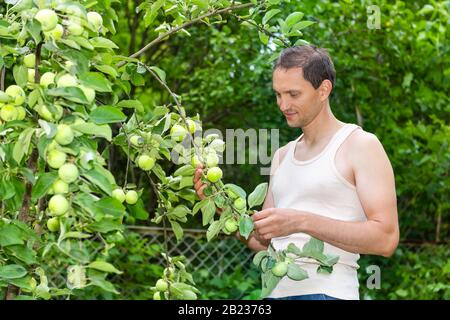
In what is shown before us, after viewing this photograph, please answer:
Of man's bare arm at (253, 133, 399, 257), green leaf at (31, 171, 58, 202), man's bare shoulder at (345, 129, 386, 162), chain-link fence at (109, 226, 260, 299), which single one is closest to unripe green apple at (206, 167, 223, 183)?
man's bare arm at (253, 133, 399, 257)

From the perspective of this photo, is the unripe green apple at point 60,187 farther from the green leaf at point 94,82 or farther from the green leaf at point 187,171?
the green leaf at point 187,171

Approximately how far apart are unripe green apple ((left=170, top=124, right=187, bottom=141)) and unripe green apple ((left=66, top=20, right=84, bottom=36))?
331 millimetres

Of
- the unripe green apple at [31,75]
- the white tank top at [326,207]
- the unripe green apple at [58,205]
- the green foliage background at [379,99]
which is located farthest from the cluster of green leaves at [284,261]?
the green foliage background at [379,99]

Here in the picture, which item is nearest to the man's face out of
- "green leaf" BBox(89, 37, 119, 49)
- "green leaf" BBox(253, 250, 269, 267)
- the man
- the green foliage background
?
the man

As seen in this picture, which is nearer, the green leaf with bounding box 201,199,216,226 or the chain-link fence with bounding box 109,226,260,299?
the green leaf with bounding box 201,199,216,226

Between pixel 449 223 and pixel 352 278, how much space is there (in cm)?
371

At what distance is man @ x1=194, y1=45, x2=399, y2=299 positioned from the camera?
5.49 feet

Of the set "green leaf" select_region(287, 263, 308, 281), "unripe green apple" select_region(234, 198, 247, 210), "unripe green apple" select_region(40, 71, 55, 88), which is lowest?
"green leaf" select_region(287, 263, 308, 281)

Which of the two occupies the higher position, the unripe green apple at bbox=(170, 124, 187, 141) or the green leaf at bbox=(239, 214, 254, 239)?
the unripe green apple at bbox=(170, 124, 187, 141)

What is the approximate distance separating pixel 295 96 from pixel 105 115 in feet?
2.17

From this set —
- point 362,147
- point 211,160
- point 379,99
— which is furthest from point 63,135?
point 379,99

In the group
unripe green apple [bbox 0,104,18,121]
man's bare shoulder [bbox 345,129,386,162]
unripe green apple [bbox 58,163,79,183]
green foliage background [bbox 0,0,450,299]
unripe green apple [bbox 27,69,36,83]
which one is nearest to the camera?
unripe green apple [bbox 58,163,79,183]

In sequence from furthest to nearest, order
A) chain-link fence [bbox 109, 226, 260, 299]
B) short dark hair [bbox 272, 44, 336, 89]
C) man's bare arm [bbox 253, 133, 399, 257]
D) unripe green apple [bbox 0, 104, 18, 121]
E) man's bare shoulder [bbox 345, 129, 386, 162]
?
chain-link fence [bbox 109, 226, 260, 299] → short dark hair [bbox 272, 44, 336, 89] → man's bare shoulder [bbox 345, 129, 386, 162] → man's bare arm [bbox 253, 133, 399, 257] → unripe green apple [bbox 0, 104, 18, 121]

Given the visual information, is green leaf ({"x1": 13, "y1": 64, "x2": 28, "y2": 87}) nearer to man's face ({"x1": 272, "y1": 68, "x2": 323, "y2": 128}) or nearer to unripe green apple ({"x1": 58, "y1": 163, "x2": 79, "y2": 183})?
unripe green apple ({"x1": 58, "y1": 163, "x2": 79, "y2": 183})
